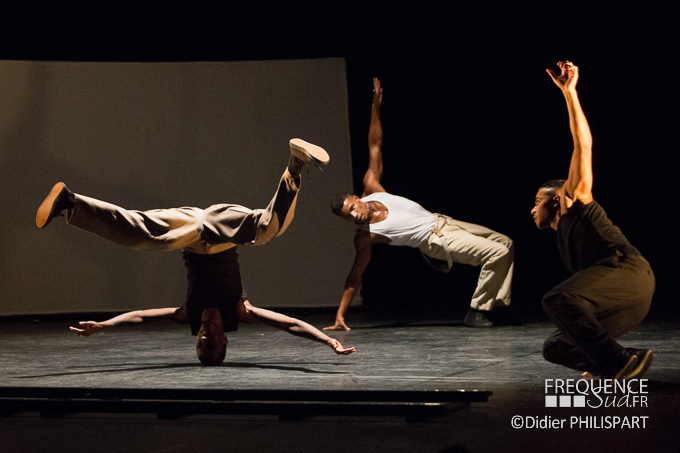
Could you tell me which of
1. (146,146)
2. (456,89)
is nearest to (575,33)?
(456,89)

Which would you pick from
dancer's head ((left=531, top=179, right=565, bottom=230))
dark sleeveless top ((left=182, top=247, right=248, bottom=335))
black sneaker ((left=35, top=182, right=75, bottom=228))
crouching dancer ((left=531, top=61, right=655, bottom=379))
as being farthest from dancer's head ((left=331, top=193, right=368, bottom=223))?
crouching dancer ((left=531, top=61, right=655, bottom=379))

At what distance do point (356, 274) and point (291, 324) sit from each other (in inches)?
69.6

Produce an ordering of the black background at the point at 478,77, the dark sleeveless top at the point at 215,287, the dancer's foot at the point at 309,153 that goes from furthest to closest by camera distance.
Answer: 1. the black background at the point at 478,77
2. the dark sleeveless top at the point at 215,287
3. the dancer's foot at the point at 309,153

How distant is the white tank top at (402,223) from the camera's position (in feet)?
19.0

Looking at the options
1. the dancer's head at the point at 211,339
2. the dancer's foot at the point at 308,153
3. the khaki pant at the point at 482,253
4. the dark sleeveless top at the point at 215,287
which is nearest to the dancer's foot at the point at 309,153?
the dancer's foot at the point at 308,153

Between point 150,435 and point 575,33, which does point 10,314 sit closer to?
point 150,435

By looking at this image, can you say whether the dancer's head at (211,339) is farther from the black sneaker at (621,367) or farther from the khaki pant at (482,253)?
the khaki pant at (482,253)

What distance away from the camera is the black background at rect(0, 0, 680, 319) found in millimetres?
6617

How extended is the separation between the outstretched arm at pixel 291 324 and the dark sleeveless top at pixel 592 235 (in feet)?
3.91

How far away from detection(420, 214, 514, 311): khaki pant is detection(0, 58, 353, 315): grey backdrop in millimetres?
1232

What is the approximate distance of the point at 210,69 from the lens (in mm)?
7059

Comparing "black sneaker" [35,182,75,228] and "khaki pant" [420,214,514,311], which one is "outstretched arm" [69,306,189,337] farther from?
"khaki pant" [420,214,514,311]

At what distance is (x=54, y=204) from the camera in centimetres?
360

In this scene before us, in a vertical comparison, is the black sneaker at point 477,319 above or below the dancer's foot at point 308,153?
below
